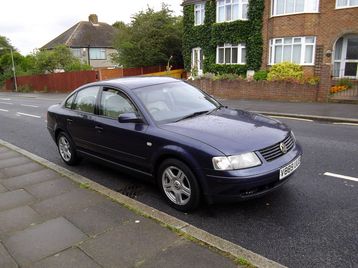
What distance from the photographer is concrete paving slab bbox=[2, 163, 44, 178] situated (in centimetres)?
618

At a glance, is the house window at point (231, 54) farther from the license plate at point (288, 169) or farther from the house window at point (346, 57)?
the license plate at point (288, 169)

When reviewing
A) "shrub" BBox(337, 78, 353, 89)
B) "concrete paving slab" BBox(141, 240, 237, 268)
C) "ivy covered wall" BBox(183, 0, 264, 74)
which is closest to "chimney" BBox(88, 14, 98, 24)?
"ivy covered wall" BBox(183, 0, 264, 74)

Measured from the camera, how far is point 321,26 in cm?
2111

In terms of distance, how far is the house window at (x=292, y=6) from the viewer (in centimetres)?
2104

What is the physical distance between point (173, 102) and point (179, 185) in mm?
1401

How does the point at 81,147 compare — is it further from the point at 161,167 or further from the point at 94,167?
the point at 161,167

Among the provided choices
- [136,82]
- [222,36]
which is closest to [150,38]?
[222,36]

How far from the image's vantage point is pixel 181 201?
447 cm

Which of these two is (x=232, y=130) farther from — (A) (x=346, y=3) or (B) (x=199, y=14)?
(B) (x=199, y=14)

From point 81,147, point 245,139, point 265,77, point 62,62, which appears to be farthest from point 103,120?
point 62,62

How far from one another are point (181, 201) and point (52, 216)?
62.5 inches

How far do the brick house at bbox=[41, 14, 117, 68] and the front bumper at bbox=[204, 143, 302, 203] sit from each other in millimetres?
50436

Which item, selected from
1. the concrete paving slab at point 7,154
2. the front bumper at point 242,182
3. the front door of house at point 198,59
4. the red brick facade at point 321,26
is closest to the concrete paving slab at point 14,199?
the concrete paving slab at point 7,154

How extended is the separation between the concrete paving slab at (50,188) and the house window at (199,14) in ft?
82.4
